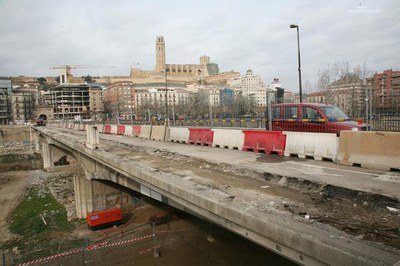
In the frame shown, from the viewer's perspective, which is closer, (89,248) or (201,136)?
(89,248)

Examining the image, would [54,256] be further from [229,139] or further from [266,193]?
[266,193]

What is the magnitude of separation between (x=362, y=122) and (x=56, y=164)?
4180 centimetres

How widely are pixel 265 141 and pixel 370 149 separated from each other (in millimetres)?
4401

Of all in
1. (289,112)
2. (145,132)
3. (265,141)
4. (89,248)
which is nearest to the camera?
(265,141)

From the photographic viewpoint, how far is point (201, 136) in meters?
16.7

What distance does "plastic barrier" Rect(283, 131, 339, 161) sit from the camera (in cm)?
976

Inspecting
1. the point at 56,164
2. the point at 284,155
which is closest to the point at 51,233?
the point at 284,155

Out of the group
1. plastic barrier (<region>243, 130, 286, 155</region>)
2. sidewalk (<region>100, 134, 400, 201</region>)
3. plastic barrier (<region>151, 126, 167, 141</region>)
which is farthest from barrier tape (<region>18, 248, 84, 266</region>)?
plastic barrier (<region>243, 130, 286, 155</region>)

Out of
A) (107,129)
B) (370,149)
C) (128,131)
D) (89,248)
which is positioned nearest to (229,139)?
(370,149)

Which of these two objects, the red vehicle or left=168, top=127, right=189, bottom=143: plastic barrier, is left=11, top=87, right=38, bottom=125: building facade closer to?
left=168, top=127, right=189, bottom=143: plastic barrier

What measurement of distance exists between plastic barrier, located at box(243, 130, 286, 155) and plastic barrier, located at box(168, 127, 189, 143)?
5533 mm

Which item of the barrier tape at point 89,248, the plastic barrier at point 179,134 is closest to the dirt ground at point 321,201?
the barrier tape at point 89,248

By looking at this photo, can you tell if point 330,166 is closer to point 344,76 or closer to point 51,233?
point 51,233

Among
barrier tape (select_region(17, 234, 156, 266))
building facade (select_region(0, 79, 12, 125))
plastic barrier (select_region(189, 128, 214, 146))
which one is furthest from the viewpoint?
building facade (select_region(0, 79, 12, 125))
